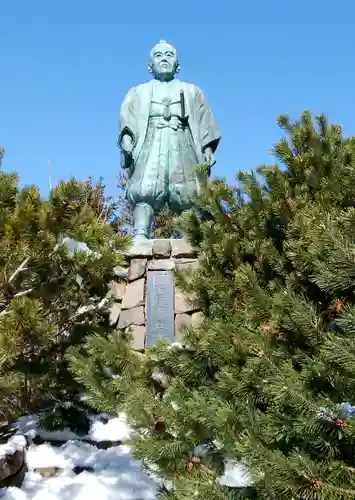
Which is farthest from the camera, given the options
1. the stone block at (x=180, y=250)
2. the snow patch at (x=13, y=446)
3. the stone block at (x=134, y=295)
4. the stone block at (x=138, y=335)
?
the stone block at (x=180, y=250)

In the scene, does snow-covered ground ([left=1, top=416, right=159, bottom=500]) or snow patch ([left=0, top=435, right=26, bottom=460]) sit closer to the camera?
snow-covered ground ([left=1, top=416, right=159, bottom=500])

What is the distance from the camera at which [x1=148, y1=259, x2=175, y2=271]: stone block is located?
4.95m

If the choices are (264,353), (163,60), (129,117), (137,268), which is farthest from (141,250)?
(264,353)

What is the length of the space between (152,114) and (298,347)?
12.8 ft

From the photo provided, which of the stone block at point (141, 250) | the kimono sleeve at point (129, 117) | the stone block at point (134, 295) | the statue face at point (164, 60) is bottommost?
the stone block at point (134, 295)

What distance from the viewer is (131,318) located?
4852 mm

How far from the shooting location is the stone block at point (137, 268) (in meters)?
5.02

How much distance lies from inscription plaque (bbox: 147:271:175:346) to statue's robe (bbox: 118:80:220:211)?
760 mm

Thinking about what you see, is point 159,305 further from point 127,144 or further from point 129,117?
point 129,117

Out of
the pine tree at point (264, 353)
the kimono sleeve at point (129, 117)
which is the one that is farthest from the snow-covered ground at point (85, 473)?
the kimono sleeve at point (129, 117)

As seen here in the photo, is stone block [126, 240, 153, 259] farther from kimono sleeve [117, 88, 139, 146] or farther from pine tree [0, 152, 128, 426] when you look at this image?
pine tree [0, 152, 128, 426]

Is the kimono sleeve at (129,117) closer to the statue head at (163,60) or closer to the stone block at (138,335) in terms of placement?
the statue head at (163,60)

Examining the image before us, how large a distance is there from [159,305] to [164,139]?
1.59 m

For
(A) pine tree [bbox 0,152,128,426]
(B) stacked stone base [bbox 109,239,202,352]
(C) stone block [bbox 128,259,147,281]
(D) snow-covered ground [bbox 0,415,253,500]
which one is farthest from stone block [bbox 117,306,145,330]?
(A) pine tree [bbox 0,152,128,426]
